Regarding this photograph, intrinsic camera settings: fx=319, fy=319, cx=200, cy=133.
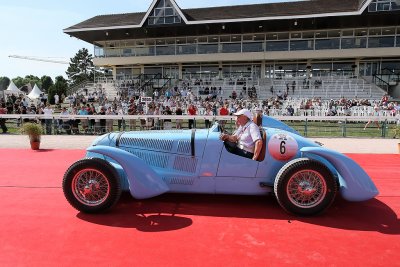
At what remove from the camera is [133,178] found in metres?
4.43

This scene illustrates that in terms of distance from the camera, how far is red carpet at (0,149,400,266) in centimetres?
333

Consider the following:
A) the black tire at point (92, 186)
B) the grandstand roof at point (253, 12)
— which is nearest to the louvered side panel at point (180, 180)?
the black tire at point (92, 186)

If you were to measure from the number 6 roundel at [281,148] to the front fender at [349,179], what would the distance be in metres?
0.33

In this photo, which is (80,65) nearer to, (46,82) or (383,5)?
(46,82)

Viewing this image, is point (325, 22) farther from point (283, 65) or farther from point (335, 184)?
point (335, 184)

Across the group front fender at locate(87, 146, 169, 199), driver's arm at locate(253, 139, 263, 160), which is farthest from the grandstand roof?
front fender at locate(87, 146, 169, 199)

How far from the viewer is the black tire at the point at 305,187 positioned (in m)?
4.28

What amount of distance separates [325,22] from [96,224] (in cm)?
3257

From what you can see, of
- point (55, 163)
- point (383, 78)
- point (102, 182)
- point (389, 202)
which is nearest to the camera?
point (102, 182)

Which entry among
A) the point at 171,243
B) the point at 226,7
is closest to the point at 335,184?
the point at 171,243

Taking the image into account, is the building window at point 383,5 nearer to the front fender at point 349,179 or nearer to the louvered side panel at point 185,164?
the front fender at point 349,179

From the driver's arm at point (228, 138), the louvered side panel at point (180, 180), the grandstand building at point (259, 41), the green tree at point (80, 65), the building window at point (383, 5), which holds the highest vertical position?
the green tree at point (80, 65)

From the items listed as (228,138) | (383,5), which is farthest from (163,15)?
(228,138)

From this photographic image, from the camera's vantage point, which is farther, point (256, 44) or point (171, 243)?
point (256, 44)
